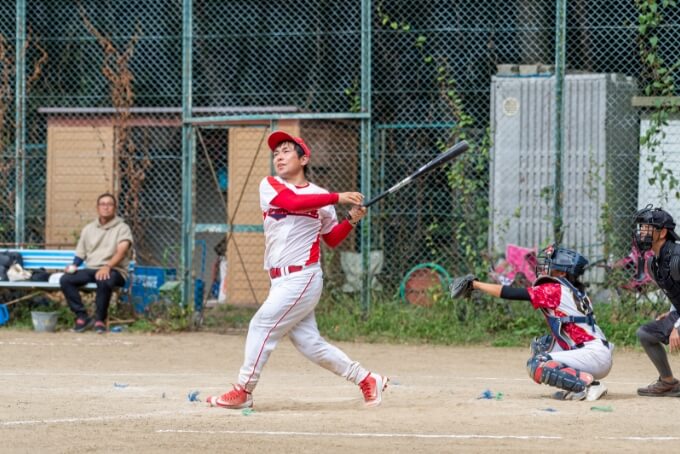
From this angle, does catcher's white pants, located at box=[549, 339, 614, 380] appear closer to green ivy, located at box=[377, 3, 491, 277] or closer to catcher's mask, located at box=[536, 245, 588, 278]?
catcher's mask, located at box=[536, 245, 588, 278]

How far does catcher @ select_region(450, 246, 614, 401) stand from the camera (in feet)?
25.2

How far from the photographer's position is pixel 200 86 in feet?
51.1

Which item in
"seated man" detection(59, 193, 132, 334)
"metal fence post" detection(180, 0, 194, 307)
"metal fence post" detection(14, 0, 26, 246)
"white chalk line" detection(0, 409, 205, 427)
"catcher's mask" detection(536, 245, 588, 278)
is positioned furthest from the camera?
"metal fence post" detection(14, 0, 26, 246)

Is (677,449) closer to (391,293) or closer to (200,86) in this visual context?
(391,293)

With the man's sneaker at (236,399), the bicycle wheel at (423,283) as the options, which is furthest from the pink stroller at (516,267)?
the man's sneaker at (236,399)

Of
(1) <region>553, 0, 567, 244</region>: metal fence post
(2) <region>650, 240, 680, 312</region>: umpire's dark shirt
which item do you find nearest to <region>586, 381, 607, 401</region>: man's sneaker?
(2) <region>650, 240, 680, 312</region>: umpire's dark shirt

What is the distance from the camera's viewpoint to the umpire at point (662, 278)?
8.05 metres

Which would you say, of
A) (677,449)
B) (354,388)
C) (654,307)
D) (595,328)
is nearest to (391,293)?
(654,307)

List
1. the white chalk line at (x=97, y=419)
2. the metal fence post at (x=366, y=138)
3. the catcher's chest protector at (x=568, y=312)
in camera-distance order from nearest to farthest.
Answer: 1. the white chalk line at (x=97, y=419)
2. the catcher's chest protector at (x=568, y=312)
3. the metal fence post at (x=366, y=138)

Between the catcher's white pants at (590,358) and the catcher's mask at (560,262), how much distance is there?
1.69 ft

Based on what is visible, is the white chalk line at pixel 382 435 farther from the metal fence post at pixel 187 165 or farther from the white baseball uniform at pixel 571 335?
the metal fence post at pixel 187 165

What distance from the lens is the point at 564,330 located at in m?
8.02

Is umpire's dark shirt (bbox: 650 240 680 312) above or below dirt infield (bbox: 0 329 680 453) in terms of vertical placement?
above

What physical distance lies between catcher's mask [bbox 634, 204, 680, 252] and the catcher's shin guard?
1084mm
